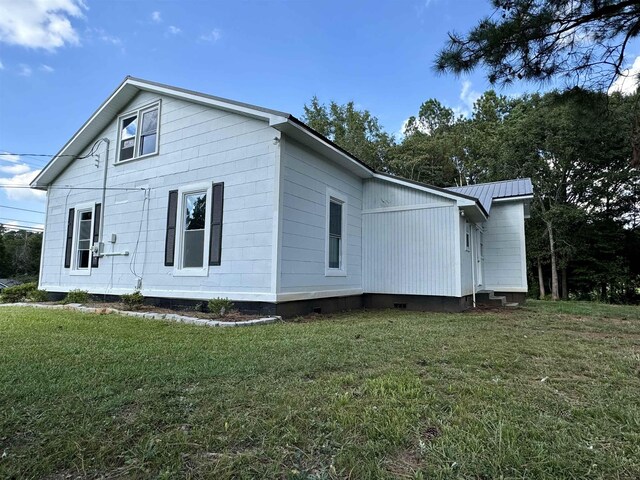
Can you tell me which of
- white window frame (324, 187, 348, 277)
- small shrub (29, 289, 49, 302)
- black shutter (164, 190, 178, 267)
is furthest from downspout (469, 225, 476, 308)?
small shrub (29, 289, 49, 302)

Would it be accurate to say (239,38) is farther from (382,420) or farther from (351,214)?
(382,420)

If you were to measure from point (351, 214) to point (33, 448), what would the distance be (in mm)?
7890

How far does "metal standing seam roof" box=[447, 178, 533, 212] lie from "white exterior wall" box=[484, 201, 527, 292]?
325mm

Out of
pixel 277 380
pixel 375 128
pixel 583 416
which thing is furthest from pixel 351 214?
pixel 375 128

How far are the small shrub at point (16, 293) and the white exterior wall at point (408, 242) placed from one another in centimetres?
977

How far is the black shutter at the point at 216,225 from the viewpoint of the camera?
7543mm

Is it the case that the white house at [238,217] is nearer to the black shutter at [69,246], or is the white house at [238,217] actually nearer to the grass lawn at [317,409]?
the black shutter at [69,246]

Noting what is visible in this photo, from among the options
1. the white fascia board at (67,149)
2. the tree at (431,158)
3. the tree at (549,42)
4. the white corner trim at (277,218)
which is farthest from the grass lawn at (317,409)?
the tree at (431,158)

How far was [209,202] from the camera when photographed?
7.82 metres

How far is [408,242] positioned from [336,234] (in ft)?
6.02

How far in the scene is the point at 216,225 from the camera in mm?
7637

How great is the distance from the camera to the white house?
716cm

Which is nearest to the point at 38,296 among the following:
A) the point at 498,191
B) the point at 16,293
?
the point at 16,293

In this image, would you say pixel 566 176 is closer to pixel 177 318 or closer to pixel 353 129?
pixel 353 129
